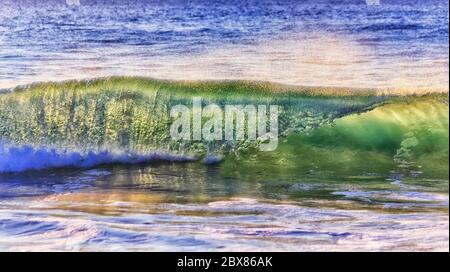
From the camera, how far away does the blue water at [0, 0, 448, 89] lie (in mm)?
9453

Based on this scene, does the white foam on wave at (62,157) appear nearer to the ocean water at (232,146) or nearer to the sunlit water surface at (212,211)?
the ocean water at (232,146)

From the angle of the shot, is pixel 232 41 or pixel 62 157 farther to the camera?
pixel 232 41

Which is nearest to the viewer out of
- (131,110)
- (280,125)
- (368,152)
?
(368,152)

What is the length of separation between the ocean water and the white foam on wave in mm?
17

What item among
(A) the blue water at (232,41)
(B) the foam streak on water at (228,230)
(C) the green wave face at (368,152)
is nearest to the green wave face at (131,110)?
(C) the green wave face at (368,152)

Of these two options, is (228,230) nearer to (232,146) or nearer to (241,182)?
(241,182)

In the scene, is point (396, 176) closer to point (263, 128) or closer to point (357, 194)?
point (357, 194)

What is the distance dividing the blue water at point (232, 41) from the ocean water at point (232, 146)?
4 centimetres

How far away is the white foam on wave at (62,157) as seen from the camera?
7.87 meters

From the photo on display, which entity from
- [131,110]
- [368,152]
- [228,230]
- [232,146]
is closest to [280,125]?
[232,146]

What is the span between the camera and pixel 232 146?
8.08 m

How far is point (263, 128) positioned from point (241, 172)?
2.38 ft

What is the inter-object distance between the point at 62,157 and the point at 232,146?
71.5 inches

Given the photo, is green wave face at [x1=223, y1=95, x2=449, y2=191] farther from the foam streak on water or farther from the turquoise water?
the foam streak on water
